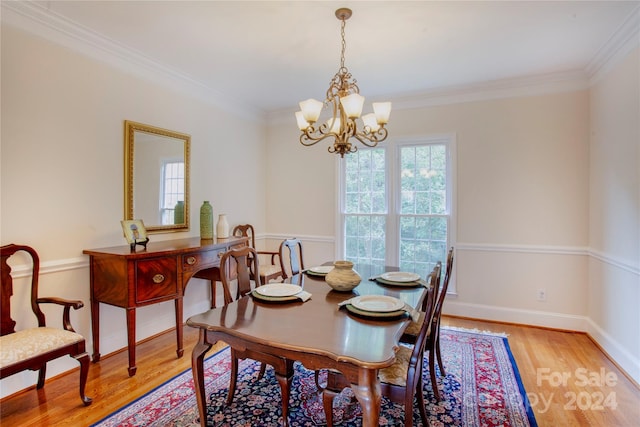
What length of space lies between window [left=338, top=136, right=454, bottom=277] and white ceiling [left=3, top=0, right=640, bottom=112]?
86 centimetres

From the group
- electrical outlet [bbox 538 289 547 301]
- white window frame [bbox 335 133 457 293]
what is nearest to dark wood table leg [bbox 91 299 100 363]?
white window frame [bbox 335 133 457 293]

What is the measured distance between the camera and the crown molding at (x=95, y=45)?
222cm

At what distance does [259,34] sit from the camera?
8.52ft

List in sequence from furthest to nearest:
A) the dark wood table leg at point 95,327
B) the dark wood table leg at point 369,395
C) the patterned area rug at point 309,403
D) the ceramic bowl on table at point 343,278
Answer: the dark wood table leg at point 95,327
the ceramic bowl on table at point 343,278
the patterned area rug at point 309,403
the dark wood table leg at point 369,395

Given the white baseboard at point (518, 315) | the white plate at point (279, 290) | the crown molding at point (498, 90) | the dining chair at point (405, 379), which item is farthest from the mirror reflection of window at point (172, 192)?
the white baseboard at point (518, 315)

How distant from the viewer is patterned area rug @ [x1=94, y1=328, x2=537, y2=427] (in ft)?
6.46

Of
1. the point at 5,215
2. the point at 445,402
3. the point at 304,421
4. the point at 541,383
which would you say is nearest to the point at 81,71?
the point at 5,215

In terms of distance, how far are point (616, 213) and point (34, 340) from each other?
4.30 m

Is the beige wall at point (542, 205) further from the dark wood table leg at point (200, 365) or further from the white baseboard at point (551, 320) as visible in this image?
the dark wood table leg at point (200, 365)

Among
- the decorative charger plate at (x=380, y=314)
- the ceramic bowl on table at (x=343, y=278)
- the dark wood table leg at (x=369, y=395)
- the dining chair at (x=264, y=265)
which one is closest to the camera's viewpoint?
the dark wood table leg at (x=369, y=395)

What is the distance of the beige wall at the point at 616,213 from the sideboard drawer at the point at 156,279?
3.56 metres

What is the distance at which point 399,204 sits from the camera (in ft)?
13.3

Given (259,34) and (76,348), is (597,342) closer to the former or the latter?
(259,34)

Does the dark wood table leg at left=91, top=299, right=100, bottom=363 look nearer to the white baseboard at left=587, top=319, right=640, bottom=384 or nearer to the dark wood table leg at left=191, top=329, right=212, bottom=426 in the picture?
the dark wood table leg at left=191, top=329, right=212, bottom=426
